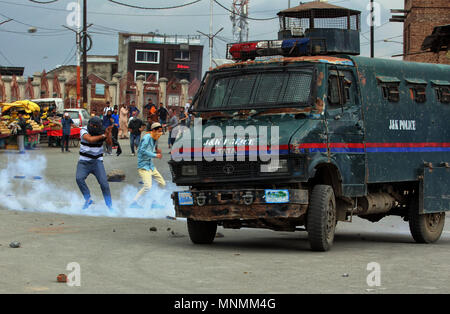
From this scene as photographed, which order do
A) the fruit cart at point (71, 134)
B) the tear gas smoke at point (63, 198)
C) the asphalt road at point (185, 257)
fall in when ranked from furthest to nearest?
the fruit cart at point (71, 134) → the tear gas smoke at point (63, 198) → the asphalt road at point (185, 257)

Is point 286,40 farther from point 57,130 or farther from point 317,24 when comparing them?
point 57,130

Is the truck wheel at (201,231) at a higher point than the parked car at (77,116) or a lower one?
lower

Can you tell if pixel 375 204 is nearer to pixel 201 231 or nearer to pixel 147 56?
pixel 201 231

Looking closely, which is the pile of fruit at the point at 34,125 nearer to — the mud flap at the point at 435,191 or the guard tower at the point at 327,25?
the guard tower at the point at 327,25

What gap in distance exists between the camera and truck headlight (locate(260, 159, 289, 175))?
10.6 meters

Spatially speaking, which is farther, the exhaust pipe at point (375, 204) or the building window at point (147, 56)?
the building window at point (147, 56)

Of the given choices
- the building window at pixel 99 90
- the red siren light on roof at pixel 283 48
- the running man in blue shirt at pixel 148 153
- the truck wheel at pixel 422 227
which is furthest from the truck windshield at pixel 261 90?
the building window at pixel 99 90

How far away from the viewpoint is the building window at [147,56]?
108600mm

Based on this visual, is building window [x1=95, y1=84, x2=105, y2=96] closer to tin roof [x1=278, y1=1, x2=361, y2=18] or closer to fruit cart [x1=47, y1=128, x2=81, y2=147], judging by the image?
fruit cart [x1=47, y1=128, x2=81, y2=147]

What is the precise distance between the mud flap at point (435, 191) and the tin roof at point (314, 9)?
987 cm

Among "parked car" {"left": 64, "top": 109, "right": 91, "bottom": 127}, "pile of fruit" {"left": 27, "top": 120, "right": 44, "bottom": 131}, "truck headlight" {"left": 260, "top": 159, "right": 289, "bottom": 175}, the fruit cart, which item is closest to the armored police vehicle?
"truck headlight" {"left": 260, "top": 159, "right": 289, "bottom": 175}

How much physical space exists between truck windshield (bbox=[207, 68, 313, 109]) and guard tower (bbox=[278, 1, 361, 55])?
1.14 meters

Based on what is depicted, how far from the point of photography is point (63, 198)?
61.5 ft

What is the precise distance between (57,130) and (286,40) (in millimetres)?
27765
